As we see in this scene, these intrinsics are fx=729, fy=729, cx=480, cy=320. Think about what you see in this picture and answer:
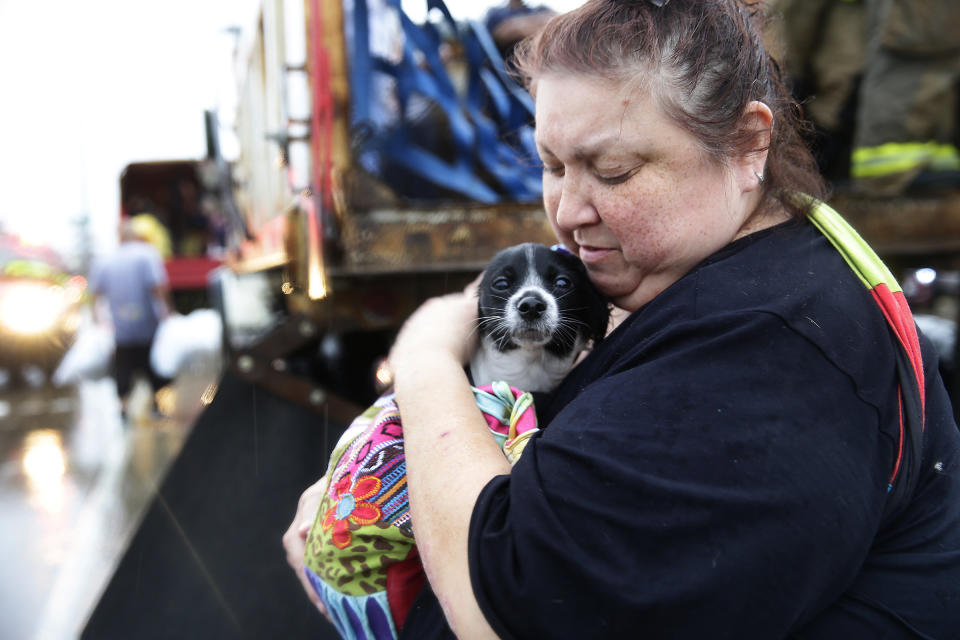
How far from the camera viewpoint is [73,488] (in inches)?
184

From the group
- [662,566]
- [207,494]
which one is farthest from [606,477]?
[207,494]

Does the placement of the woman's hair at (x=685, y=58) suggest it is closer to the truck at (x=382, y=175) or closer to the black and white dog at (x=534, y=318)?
the black and white dog at (x=534, y=318)

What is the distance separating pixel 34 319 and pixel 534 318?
9560mm

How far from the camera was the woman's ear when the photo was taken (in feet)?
3.45

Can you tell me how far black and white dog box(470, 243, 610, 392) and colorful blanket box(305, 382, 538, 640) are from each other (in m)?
0.45

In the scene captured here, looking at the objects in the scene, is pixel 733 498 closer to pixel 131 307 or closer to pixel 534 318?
pixel 534 318

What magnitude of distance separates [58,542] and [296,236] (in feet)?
7.72

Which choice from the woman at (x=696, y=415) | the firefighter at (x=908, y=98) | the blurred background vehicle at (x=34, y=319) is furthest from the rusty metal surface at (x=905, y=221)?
the blurred background vehicle at (x=34, y=319)

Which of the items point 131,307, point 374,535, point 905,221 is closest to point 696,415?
point 374,535

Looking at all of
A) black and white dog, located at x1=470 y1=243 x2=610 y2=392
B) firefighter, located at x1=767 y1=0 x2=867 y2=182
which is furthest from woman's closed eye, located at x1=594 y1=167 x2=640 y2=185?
firefighter, located at x1=767 y1=0 x2=867 y2=182

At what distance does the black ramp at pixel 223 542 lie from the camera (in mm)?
1854

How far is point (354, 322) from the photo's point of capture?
114 inches

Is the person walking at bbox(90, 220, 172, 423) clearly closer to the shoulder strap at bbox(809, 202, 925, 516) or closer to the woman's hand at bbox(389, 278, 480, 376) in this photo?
the woman's hand at bbox(389, 278, 480, 376)

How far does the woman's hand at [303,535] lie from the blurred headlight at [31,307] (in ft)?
30.1
